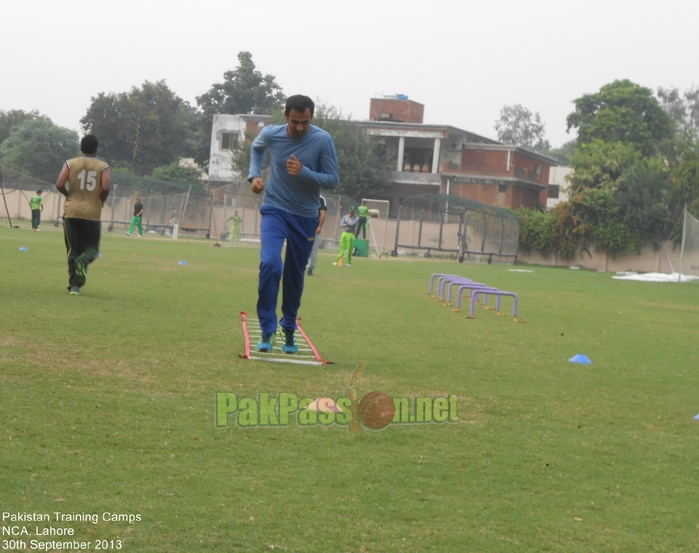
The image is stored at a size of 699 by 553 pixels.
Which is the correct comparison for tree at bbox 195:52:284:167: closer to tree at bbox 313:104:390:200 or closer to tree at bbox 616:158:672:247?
tree at bbox 313:104:390:200

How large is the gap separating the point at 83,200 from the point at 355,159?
52.8m

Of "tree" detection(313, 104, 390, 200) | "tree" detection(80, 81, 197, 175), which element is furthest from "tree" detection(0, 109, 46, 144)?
"tree" detection(313, 104, 390, 200)

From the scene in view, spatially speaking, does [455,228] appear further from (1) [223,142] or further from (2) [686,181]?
(1) [223,142]

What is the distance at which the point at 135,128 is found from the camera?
263 feet

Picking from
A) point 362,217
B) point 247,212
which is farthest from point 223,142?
point 362,217

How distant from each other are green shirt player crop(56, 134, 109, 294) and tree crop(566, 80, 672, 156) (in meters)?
68.5

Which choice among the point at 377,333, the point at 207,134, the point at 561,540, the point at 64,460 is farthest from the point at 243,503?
the point at 207,134

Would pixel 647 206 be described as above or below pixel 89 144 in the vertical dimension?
above

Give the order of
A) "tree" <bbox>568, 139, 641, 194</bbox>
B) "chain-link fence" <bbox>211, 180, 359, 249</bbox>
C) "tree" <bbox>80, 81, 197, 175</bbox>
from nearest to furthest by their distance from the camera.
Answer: "chain-link fence" <bbox>211, 180, 359, 249</bbox> → "tree" <bbox>568, 139, 641, 194</bbox> → "tree" <bbox>80, 81, 197, 175</bbox>

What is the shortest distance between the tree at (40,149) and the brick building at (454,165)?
26.7 meters

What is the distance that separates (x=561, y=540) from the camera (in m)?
3.84

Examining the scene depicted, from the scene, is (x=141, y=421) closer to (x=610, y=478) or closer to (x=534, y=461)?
(x=534, y=461)

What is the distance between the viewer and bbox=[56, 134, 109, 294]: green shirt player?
38.2ft

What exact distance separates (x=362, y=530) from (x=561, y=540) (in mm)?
832
